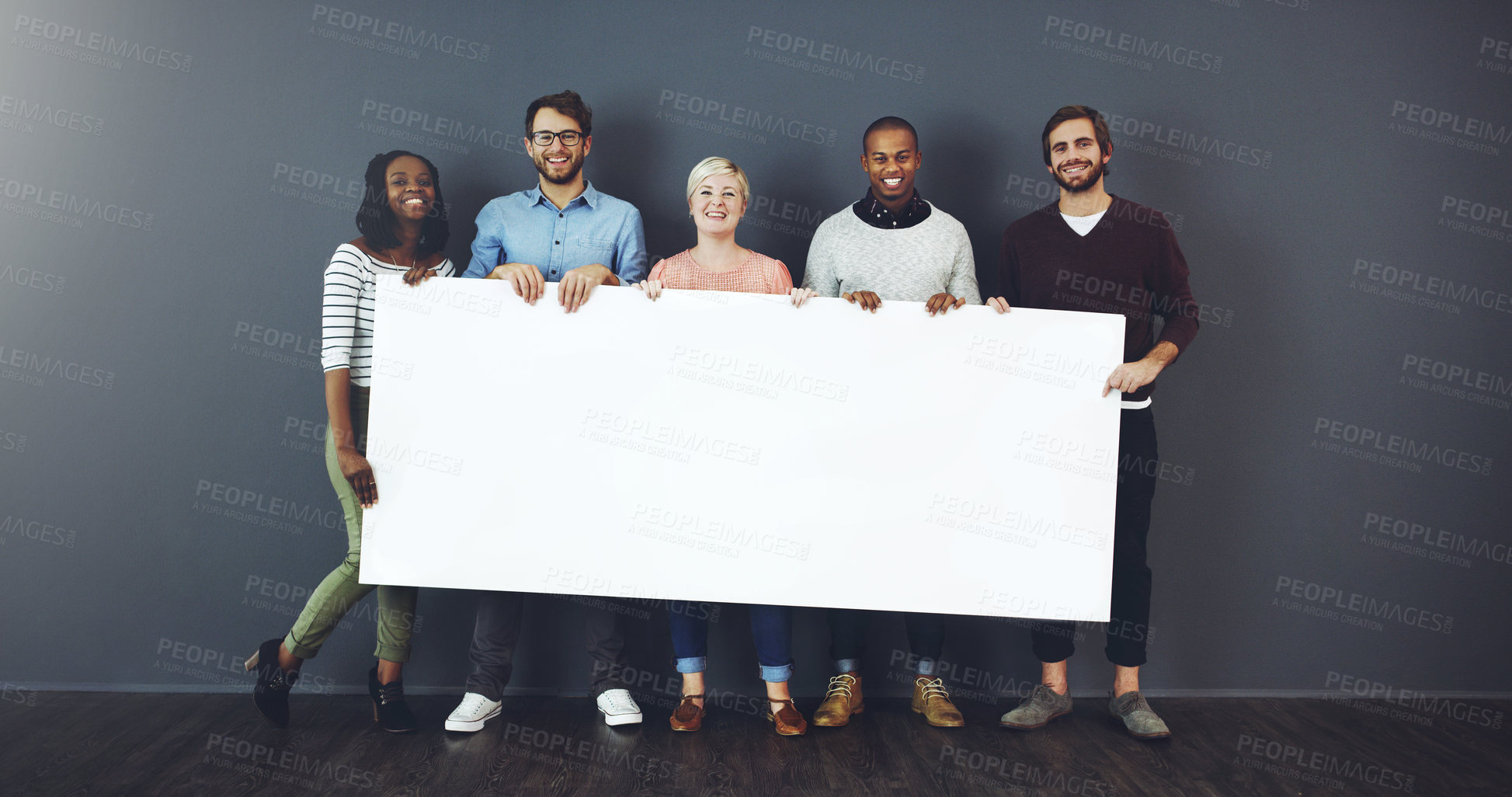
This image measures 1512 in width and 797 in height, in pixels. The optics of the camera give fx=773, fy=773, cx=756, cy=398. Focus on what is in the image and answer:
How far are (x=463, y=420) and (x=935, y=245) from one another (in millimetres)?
1404

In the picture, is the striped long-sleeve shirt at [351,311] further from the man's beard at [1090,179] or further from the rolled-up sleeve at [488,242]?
the man's beard at [1090,179]

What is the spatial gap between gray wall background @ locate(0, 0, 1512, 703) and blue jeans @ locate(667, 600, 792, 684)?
0.29 metres

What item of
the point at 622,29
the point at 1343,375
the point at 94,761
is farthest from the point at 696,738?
the point at 1343,375

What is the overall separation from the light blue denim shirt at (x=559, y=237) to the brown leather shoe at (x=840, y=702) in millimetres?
1351

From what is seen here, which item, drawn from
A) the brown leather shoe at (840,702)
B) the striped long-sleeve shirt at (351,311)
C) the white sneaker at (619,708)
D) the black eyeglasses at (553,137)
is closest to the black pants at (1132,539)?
the brown leather shoe at (840,702)

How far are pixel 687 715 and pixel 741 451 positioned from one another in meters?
0.81

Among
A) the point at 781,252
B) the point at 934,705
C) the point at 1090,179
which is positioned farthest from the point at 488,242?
the point at 934,705

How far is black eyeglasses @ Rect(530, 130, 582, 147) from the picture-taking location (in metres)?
2.24

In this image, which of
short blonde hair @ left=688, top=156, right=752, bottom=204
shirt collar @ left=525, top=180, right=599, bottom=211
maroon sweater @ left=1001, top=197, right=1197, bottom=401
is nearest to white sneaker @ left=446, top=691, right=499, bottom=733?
shirt collar @ left=525, top=180, right=599, bottom=211

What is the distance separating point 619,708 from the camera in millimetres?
2256

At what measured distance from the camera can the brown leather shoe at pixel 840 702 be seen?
2.25 metres

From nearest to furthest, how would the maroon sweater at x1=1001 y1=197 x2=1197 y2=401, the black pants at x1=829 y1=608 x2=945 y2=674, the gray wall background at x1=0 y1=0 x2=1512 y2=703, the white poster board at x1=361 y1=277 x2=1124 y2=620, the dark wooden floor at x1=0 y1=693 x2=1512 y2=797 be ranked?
the dark wooden floor at x1=0 y1=693 x2=1512 y2=797 → the white poster board at x1=361 y1=277 x2=1124 y2=620 → the maroon sweater at x1=1001 y1=197 x2=1197 y2=401 → the black pants at x1=829 y1=608 x2=945 y2=674 → the gray wall background at x1=0 y1=0 x2=1512 y2=703

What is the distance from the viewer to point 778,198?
8.52 feet

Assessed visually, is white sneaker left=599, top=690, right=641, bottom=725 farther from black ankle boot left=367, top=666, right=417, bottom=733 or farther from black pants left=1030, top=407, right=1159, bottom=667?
black pants left=1030, top=407, right=1159, bottom=667
